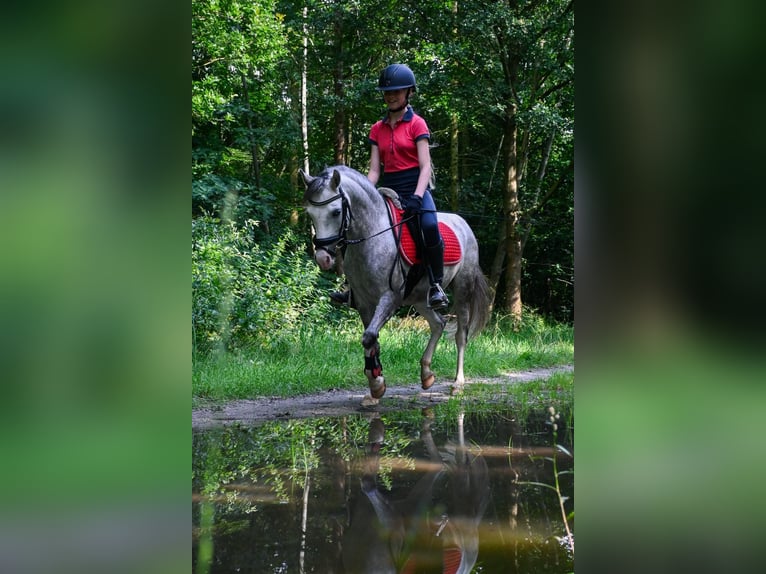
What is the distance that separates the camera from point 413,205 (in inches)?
258

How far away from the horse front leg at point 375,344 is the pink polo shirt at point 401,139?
1340 millimetres

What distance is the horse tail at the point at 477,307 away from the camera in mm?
8508

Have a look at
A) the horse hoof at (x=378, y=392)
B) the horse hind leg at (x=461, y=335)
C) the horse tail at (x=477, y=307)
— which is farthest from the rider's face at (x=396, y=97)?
the horse hind leg at (x=461, y=335)

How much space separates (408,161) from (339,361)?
324cm

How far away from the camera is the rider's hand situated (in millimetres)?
6551

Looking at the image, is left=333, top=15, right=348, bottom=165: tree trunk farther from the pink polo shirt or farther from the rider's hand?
the rider's hand

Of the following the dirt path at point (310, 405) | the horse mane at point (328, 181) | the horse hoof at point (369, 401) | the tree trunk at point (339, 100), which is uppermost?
the tree trunk at point (339, 100)

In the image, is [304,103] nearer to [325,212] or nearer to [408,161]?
[408,161]

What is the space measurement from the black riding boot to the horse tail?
163cm

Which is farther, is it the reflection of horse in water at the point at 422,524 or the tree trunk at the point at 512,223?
the tree trunk at the point at 512,223

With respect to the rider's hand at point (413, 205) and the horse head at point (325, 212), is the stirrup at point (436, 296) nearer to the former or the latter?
the rider's hand at point (413, 205)
